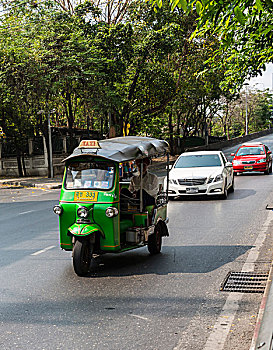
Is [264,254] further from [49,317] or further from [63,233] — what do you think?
[49,317]

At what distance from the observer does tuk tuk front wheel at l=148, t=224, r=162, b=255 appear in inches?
336

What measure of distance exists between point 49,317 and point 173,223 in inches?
264

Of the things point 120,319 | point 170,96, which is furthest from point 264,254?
point 170,96

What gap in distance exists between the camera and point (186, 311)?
18.6 ft

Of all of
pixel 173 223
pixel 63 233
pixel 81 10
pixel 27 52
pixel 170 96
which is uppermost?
pixel 81 10

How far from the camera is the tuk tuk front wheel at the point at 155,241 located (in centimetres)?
854

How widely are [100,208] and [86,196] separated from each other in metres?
0.33

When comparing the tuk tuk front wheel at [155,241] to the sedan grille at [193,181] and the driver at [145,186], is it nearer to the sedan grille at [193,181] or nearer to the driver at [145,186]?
the driver at [145,186]

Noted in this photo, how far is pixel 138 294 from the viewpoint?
6.35 m

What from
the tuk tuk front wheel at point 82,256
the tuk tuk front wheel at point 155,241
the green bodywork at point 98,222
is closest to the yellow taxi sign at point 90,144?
the green bodywork at point 98,222

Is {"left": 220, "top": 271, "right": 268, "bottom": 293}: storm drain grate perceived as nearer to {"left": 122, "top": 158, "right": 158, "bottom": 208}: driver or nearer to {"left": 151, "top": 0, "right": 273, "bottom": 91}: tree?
{"left": 122, "top": 158, "right": 158, "bottom": 208}: driver

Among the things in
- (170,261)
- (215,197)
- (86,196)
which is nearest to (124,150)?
(86,196)

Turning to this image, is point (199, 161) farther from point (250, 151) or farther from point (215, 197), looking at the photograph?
point (250, 151)

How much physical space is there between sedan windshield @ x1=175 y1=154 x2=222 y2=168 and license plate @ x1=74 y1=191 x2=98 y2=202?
10.1 m
